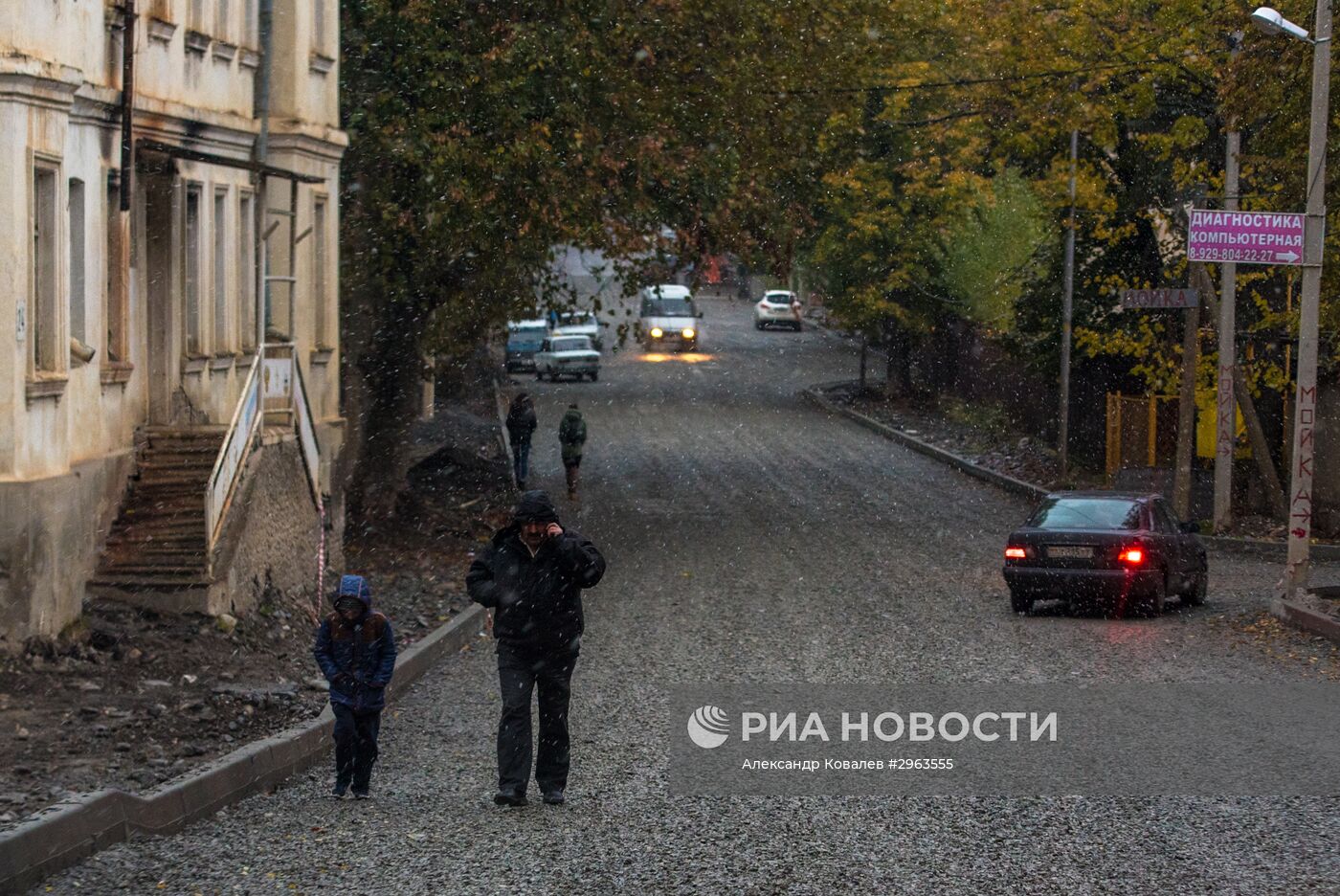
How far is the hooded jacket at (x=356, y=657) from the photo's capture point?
10.7 meters

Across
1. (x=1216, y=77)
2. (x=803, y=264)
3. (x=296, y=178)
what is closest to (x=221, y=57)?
(x=296, y=178)

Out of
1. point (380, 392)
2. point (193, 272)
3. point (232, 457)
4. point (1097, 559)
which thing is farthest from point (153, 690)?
point (380, 392)

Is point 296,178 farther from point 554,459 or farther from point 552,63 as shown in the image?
point 554,459

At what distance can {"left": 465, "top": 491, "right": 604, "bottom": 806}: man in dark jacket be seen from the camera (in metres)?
9.91

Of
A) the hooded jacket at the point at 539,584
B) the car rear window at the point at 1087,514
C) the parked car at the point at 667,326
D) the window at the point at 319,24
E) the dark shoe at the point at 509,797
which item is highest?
the window at the point at 319,24

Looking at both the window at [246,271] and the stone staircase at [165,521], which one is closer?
the stone staircase at [165,521]

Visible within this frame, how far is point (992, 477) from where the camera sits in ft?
122

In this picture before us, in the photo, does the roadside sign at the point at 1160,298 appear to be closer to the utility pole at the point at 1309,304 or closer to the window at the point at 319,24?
the utility pole at the point at 1309,304

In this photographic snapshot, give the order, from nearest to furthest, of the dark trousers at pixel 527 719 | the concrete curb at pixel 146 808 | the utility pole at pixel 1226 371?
the concrete curb at pixel 146 808, the dark trousers at pixel 527 719, the utility pole at pixel 1226 371

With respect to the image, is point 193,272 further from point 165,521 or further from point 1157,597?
point 1157,597

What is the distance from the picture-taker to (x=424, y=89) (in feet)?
87.6

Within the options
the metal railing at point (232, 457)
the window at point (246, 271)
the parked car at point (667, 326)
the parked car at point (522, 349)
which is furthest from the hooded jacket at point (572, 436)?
the parked car at point (667, 326)

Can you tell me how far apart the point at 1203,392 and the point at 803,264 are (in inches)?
950

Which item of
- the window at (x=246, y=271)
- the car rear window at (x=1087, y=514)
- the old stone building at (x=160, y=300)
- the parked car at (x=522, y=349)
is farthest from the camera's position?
the parked car at (x=522, y=349)
